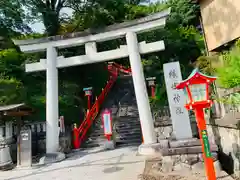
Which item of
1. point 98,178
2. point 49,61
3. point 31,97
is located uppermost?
point 49,61

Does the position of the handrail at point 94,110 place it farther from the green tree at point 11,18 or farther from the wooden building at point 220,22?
the wooden building at point 220,22

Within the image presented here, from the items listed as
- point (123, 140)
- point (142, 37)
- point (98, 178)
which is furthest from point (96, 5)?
point (98, 178)

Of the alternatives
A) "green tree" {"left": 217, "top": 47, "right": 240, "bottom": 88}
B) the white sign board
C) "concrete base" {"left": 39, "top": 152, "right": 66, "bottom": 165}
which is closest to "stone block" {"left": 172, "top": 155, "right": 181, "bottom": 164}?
the white sign board

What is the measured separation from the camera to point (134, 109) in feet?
48.7

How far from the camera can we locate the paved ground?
620cm

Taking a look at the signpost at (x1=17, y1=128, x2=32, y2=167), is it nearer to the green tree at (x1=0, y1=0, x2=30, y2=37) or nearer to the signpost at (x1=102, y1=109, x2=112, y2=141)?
the signpost at (x1=102, y1=109, x2=112, y2=141)

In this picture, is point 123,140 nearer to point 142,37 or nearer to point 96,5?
point 142,37

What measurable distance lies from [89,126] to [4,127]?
4.76 metres

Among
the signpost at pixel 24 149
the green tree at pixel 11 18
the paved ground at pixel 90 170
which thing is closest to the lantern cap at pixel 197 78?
the paved ground at pixel 90 170

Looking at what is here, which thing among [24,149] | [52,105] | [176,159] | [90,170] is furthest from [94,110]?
[176,159]

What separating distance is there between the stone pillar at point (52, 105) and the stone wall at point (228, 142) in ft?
21.9

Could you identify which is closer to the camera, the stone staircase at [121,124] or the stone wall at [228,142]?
the stone wall at [228,142]

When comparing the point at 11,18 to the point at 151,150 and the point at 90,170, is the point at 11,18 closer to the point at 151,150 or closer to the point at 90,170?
the point at 90,170

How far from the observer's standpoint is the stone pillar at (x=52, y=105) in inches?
376
